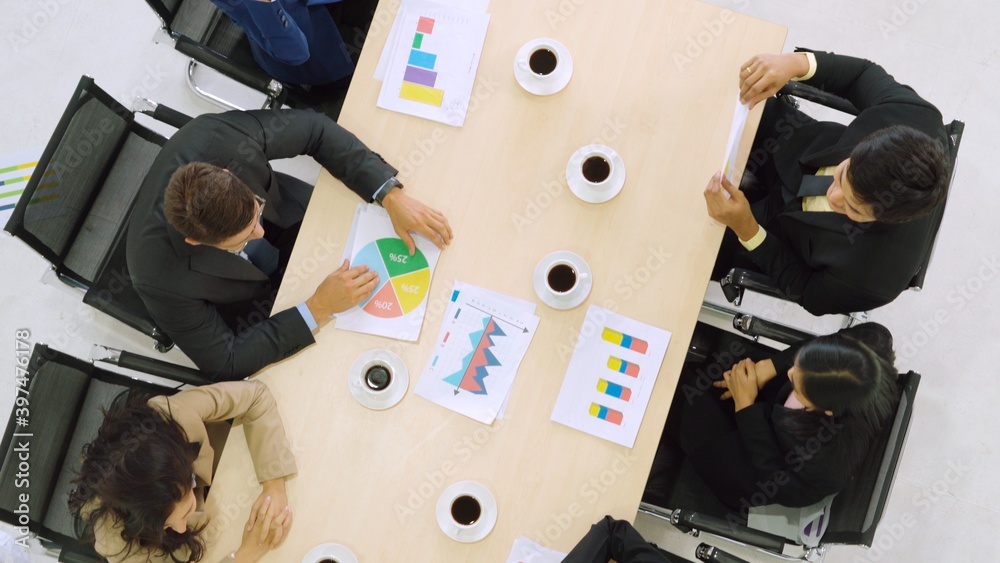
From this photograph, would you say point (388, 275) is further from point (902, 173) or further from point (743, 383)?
point (902, 173)

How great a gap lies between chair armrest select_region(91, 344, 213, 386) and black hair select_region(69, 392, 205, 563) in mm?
230

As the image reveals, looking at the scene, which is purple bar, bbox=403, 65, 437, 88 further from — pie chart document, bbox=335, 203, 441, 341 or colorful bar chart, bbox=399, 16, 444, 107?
pie chart document, bbox=335, 203, 441, 341

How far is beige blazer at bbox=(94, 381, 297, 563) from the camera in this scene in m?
1.81

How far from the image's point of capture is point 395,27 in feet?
6.66

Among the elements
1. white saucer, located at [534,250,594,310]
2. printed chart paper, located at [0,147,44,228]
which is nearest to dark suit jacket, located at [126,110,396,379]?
white saucer, located at [534,250,594,310]

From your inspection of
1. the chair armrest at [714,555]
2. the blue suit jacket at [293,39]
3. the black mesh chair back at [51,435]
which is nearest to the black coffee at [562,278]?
the chair armrest at [714,555]

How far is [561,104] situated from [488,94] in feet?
0.64

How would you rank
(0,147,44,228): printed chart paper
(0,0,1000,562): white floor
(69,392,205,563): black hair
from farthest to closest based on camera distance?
(0,147,44,228): printed chart paper → (0,0,1000,562): white floor → (69,392,205,563): black hair

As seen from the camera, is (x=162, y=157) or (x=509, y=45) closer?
(x=162, y=157)

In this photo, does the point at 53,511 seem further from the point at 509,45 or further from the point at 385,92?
the point at 509,45


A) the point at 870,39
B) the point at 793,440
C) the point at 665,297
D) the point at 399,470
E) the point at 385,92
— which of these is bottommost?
the point at 399,470

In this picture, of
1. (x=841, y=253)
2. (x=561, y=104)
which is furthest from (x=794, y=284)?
(x=561, y=104)

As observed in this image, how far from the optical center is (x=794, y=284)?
2.04m

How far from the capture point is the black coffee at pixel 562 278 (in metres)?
1.89
